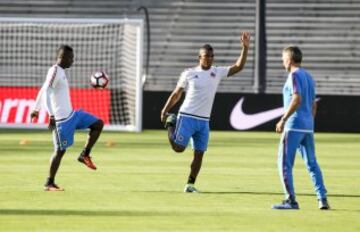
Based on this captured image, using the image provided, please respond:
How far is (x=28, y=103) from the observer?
30750 mm

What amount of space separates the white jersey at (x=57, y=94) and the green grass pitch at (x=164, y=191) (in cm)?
102

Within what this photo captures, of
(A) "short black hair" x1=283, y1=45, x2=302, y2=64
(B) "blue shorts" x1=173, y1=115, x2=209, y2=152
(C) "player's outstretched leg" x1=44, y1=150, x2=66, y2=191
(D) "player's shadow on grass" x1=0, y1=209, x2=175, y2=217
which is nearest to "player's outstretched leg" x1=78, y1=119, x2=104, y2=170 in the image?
(C) "player's outstretched leg" x1=44, y1=150, x2=66, y2=191

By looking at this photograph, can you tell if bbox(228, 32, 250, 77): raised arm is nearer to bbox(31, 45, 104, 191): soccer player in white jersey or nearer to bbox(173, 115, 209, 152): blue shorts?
bbox(173, 115, 209, 152): blue shorts

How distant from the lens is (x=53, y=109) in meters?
15.5

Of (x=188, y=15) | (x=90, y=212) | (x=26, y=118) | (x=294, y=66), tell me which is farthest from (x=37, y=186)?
(x=188, y=15)

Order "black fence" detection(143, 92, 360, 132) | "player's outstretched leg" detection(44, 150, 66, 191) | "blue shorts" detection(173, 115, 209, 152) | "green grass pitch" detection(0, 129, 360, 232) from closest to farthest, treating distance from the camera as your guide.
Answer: "green grass pitch" detection(0, 129, 360, 232) < "player's outstretched leg" detection(44, 150, 66, 191) < "blue shorts" detection(173, 115, 209, 152) < "black fence" detection(143, 92, 360, 132)

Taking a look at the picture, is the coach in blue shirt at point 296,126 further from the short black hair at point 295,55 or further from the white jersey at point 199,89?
the white jersey at point 199,89

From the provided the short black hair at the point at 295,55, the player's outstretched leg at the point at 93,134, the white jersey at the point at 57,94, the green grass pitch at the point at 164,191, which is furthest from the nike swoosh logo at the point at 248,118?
the short black hair at the point at 295,55

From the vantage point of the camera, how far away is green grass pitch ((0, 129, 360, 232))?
11.9 metres

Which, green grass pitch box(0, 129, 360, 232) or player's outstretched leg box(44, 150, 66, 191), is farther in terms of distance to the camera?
player's outstretched leg box(44, 150, 66, 191)

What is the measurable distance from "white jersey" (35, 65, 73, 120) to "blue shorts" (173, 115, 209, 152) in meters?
1.46

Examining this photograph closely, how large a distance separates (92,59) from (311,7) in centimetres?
772

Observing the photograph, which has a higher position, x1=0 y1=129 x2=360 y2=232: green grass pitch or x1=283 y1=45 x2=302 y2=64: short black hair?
x1=283 y1=45 x2=302 y2=64: short black hair

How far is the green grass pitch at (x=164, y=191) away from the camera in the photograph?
1189cm
